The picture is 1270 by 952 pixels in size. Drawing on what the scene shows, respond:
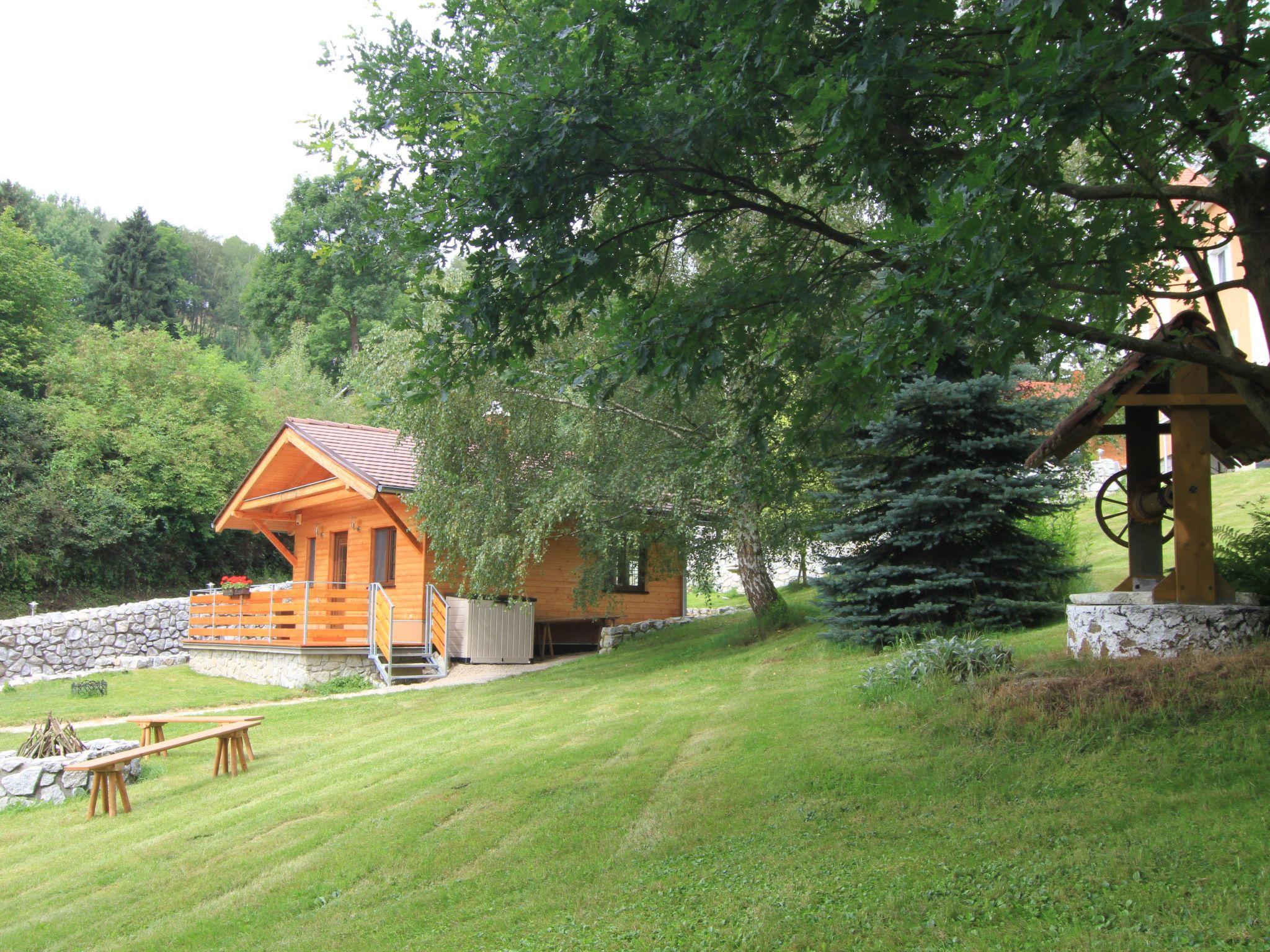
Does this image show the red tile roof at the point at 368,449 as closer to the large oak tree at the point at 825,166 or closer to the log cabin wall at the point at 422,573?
the log cabin wall at the point at 422,573

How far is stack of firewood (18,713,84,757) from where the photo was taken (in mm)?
10438

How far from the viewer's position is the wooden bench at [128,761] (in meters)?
8.94

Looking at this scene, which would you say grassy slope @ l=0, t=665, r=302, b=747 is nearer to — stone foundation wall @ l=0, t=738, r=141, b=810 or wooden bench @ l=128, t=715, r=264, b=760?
wooden bench @ l=128, t=715, r=264, b=760

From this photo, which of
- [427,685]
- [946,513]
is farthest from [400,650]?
[946,513]

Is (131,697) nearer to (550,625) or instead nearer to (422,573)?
(422,573)

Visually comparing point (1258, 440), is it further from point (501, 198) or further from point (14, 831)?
point (14, 831)

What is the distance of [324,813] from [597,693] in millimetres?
5525

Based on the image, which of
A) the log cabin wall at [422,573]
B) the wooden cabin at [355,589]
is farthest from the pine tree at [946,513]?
the wooden cabin at [355,589]

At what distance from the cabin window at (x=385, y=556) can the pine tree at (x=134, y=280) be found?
24894 mm

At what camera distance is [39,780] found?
9945 mm

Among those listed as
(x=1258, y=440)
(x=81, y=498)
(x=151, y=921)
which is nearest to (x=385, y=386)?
(x=151, y=921)

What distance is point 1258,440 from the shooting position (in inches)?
370

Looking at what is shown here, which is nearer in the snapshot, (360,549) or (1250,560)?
(1250,560)

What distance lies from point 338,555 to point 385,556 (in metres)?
2.52
